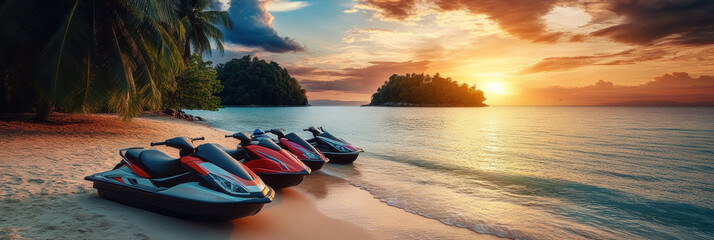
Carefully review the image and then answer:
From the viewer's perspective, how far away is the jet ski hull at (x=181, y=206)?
12.4 ft

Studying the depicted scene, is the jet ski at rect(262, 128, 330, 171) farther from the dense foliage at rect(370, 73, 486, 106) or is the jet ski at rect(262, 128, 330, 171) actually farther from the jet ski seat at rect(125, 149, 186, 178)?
the dense foliage at rect(370, 73, 486, 106)

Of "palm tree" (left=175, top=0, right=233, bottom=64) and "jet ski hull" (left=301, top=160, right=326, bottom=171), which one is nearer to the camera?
"jet ski hull" (left=301, top=160, right=326, bottom=171)

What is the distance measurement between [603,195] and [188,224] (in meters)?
9.51

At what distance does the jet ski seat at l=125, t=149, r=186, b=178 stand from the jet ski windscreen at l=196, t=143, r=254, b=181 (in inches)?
12.4

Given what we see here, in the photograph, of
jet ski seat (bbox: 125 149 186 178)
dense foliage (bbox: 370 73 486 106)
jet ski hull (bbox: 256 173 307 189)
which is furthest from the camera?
dense foliage (bbox: 370 73 486 106)

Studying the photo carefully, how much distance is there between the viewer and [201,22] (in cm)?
3102

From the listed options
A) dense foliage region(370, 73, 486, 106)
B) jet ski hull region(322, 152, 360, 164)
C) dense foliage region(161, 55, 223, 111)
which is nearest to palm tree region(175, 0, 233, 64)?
dense foliage region(161, 55, 223, 111)

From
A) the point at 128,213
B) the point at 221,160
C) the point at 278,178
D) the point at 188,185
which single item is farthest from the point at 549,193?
the point at 128,213

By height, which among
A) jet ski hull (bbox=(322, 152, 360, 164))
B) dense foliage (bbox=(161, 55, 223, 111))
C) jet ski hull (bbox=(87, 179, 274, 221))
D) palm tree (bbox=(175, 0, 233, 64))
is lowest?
jet ski hull (bbox=(322, 152, 360, 164))

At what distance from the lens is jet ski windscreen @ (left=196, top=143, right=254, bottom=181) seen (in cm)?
404

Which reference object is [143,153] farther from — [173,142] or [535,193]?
[535,193]

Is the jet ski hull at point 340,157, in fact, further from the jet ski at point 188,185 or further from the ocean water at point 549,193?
the jet ski at point 188,185

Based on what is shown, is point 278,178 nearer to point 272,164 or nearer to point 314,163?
point 272,164

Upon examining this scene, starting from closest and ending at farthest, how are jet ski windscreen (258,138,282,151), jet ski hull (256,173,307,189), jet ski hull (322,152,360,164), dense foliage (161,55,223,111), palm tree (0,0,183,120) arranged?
jet ski hull (256,173,307,189)
jet ski windscreen (258,138,282,151)
palm tree (0,0,183,120)
jet ski hull (322,152,360,164)
dense foliage (161,55,223,111)
